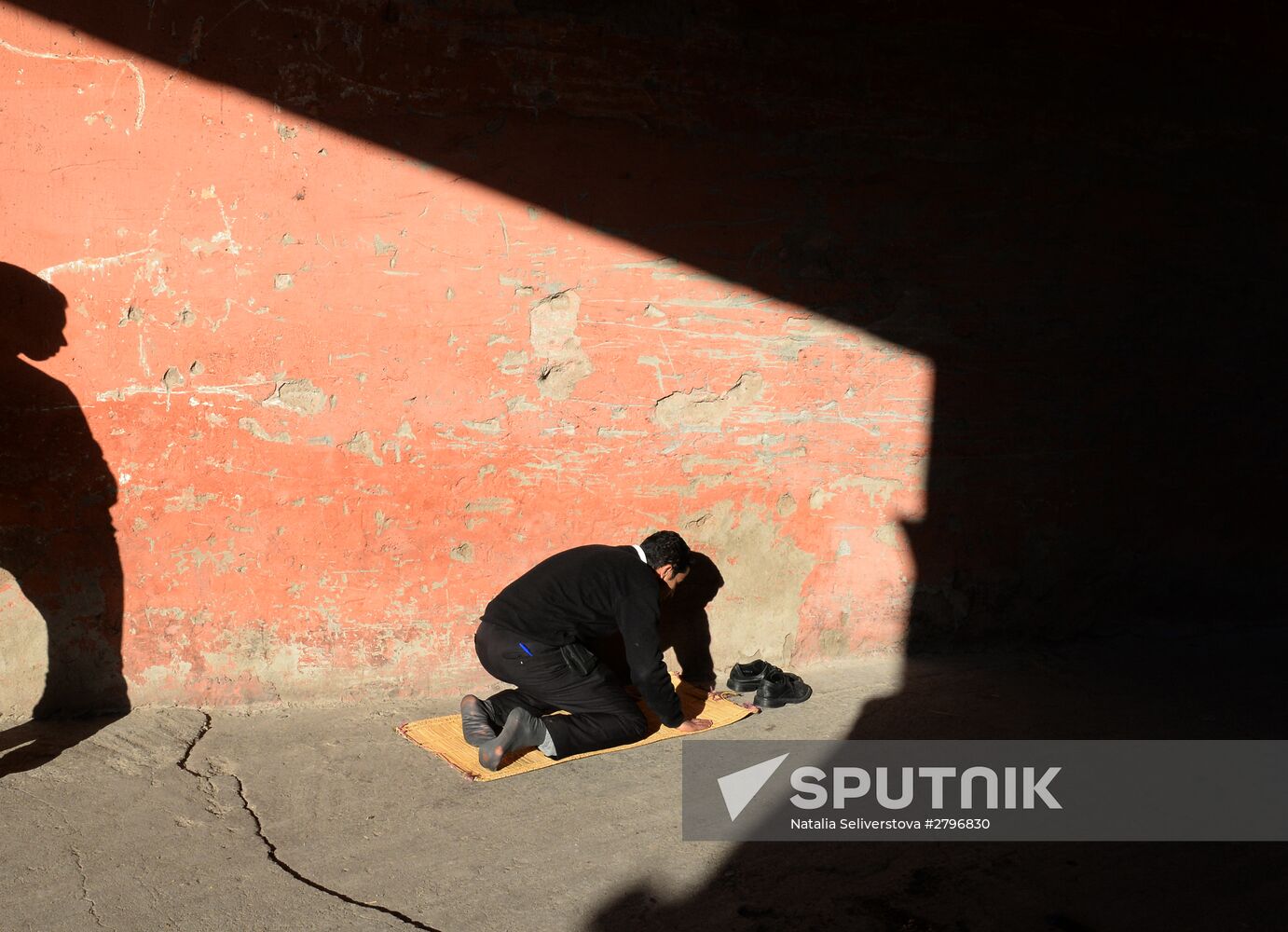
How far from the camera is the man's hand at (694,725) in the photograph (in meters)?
4.39

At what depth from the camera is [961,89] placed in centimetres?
513

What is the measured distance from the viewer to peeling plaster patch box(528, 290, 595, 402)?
14.9ft

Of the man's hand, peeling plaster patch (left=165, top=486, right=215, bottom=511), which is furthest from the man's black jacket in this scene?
peeling plaster patch (left=165, top=486, right=215, bottom=511)

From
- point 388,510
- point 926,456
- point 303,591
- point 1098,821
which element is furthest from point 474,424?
point 1098,821

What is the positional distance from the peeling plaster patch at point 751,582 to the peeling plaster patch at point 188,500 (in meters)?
2.07

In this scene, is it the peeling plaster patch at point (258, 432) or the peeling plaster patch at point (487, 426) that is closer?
the peeling plaster patch at point (258, 432)

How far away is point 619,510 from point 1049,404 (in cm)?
238

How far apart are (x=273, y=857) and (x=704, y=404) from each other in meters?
2.63

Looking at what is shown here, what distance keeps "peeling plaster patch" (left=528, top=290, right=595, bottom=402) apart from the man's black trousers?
109 centimetres

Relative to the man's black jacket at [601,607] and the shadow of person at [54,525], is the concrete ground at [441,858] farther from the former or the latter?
the man's black jacket at [601,607]

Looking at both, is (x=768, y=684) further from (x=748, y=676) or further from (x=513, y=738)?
(x=513, y=738)

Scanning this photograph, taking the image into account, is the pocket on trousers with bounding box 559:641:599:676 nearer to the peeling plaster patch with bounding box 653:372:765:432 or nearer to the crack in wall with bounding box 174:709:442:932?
Result: the peeling plaster patch with bounding box 653:372:765:432

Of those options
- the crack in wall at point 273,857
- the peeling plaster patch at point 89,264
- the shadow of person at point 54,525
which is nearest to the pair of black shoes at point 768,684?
the crack in wall at point 273,857

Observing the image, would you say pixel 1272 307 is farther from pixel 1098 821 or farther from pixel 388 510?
pixel 388 510
